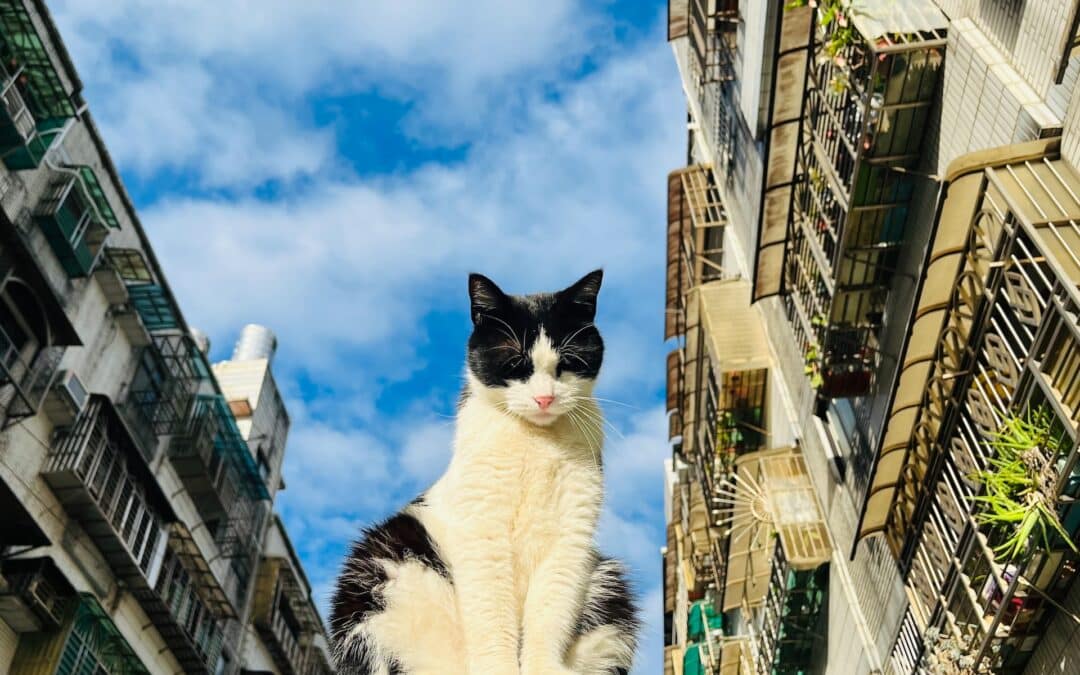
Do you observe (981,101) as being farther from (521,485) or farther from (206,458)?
(206,458)

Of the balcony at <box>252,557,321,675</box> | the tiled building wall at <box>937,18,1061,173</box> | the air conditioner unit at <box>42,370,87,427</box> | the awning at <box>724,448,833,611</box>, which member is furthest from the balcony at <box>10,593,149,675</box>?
the tiled building wall at <box>937,18,1061,173</box>

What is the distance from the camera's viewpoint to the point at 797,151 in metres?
14.5

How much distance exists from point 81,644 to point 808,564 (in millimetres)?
14468

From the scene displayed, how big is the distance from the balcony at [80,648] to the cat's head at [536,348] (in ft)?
59.3

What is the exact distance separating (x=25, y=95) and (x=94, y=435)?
289 inches

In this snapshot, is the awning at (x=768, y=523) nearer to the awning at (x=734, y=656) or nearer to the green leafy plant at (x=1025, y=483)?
the awning at (x=734, y=656)

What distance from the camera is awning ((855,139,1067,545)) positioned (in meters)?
8.39

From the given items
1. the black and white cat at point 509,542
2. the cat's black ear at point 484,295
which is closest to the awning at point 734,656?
the black and white cat at point 509,542

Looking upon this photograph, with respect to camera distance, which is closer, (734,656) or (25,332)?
(25,332)

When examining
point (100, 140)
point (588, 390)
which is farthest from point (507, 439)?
point (100, 140)

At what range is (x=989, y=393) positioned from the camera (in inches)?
381

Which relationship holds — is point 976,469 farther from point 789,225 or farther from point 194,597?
point 194,597

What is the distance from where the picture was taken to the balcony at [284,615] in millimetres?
30828

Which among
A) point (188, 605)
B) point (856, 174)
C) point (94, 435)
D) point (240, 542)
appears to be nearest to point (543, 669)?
point (856, 174)
